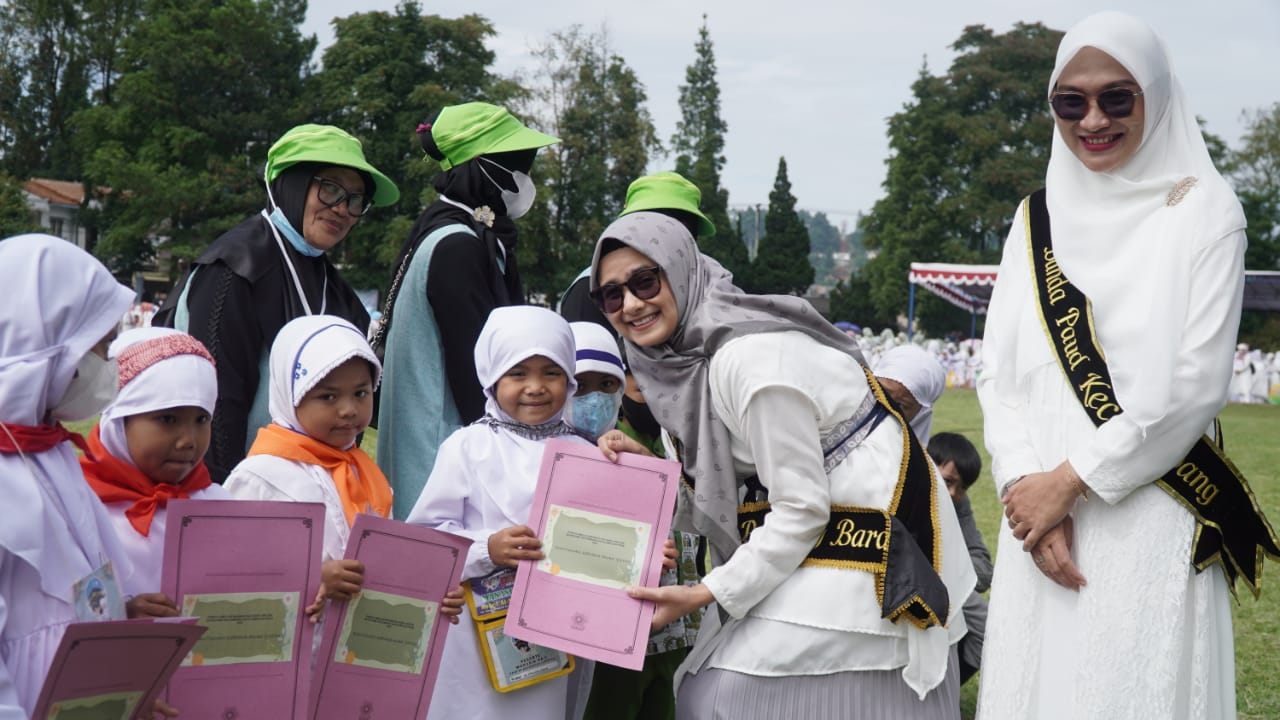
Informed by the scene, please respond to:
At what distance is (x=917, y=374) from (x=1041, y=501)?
2.18 m

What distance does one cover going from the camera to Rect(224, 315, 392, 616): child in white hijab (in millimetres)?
3203

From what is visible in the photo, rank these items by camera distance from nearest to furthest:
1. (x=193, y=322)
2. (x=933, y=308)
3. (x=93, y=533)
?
(x=93, y=533), (x=193, y=322), (x=933, y=308)

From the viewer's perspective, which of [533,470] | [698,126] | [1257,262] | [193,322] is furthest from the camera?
[698,126]

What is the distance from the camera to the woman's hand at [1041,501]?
114 inches

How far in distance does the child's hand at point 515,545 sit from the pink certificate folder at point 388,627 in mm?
95

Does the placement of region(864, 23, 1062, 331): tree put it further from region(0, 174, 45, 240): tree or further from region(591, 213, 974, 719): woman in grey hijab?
region(591, 213, 974, 719): woman in grey hijab

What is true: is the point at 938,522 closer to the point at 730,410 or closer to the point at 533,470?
the point at 730,410

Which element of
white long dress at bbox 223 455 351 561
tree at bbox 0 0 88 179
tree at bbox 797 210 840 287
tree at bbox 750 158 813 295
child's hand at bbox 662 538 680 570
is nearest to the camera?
child's hand at bbox 662 538 680 570

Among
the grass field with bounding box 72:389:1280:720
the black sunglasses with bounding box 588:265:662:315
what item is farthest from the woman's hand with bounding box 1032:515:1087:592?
the grass field with bounding box 72:389:1280:720

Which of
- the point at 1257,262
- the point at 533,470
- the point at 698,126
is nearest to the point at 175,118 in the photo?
the point at 698,126

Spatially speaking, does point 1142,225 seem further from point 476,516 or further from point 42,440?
point 42,440

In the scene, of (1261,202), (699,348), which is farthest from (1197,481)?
(1261,202)

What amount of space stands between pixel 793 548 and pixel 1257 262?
4422cm

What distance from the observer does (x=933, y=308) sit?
48125 millimetres
